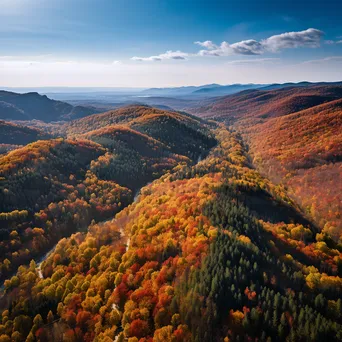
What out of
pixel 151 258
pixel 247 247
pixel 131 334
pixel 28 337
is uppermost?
pixel 247 247

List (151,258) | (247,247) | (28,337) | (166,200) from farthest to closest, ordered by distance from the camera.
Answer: (166,200)
(151,258)
(247,247)
(28,337)

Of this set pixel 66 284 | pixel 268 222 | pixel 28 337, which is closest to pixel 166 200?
pixel 268 222

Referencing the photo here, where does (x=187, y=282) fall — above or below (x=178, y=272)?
above

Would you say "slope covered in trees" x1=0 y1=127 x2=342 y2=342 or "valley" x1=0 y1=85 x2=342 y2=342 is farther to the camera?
"valley" x1=0 y1=85 x2=342 y2=342

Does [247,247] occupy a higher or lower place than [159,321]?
higher

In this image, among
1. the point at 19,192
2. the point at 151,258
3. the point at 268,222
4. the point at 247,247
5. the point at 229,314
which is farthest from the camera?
the point at 19,192

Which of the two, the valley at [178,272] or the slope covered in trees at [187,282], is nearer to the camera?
the slope covered in trees at [187,282]

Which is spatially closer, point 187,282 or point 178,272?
point 187,282

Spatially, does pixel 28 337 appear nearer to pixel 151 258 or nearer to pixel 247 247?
pixel 151 258
